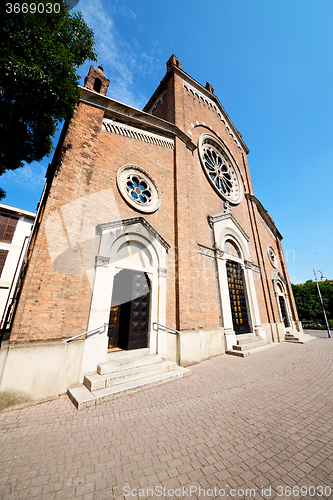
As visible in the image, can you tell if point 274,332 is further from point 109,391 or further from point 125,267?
point 109,391

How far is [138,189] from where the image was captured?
761 centimetres

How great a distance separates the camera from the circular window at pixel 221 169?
42.5ft

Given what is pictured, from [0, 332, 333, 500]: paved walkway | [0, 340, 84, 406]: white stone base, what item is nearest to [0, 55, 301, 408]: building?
[0, 340, 84, 406]: white stone base

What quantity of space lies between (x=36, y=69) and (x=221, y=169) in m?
12.9

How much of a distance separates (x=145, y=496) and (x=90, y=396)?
2.47 meters

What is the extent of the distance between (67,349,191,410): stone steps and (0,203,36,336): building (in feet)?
42.0

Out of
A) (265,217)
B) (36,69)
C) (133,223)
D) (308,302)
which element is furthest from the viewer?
(308,302)

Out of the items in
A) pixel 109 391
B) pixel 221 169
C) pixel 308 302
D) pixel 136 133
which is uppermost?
pixel 221 169

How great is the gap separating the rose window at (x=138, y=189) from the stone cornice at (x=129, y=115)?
2.64 m

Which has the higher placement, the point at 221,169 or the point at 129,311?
the point at 221,169

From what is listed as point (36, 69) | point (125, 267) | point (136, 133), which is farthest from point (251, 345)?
point (36, 69)

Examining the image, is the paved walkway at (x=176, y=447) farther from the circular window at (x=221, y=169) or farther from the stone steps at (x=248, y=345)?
the circular window at (x=221, y=169)

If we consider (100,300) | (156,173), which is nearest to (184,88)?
(156,173)

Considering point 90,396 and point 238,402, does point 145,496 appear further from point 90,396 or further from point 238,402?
point 238,402
